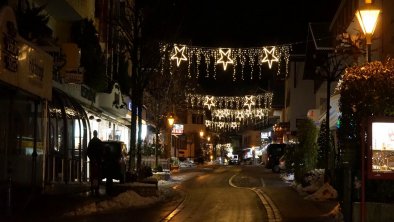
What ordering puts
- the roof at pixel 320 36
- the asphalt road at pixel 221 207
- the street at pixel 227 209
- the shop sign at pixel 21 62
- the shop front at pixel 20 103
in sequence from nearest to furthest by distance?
the shop sign at pixel 21 62 → the shop front at pixel 20 103 → the street at pixel 227 209 → the asphalt road at pixel 221 207 → the roof at pixel 320 36

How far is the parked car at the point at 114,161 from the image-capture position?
22.1m

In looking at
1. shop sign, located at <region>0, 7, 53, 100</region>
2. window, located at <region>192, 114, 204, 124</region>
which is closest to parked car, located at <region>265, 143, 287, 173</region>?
shop sign, located at <region>0, 7, 53, 100</region>

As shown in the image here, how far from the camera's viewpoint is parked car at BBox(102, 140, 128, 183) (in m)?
22.1

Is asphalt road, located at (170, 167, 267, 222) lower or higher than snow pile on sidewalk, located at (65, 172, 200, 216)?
lower

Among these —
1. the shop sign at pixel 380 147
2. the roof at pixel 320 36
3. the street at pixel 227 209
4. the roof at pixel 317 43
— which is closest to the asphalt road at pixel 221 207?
the street at pixel 227 209

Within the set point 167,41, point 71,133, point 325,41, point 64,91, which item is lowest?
point 71,133

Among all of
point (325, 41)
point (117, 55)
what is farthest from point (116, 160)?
point (325, 41)

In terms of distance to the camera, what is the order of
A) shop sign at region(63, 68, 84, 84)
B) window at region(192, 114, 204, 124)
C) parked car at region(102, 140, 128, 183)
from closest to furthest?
parked car at region(102, 140, 128, 183) < shop sign at region(63, 68, 84, 84) < window at region(192, 114, 204, 124)

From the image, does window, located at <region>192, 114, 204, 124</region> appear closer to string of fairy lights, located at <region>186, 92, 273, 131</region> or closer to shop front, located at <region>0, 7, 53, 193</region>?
string of fairy lights, located at <region>186, 92, 273, 131</region>

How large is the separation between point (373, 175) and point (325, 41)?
31.8 metres

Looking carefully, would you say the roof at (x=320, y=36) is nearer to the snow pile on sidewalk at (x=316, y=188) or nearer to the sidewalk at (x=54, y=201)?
the snow pile on sidewalk at (x=316, y=188)

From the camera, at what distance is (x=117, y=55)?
3366cm

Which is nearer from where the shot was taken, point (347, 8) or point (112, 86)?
point (112, 86)

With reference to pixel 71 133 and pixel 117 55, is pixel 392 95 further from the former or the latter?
pixel 117 55
